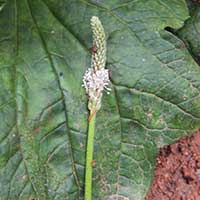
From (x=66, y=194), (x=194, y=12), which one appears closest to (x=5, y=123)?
(x=66, y=194)

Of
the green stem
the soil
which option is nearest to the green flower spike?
the green stem

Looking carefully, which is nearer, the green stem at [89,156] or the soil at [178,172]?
the green stem at [89,156]

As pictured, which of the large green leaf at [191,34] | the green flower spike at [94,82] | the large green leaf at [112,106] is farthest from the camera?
the large green leaf at [191,34]

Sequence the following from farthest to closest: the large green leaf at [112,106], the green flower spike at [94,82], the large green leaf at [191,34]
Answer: the large green leaf at [191,34] < the large green leaf at [112,106] < the green flower spike at [94,82]

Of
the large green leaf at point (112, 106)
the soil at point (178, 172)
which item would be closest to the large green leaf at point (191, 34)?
the large green leaf at point (112, 106)

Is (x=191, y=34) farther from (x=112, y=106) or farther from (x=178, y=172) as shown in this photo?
(x=178, y=172)

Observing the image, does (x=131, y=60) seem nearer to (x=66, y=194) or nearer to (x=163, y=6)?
(x=163, y=6)

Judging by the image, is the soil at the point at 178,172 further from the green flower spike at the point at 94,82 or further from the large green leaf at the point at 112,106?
the green flower spike at the point at 94,82
